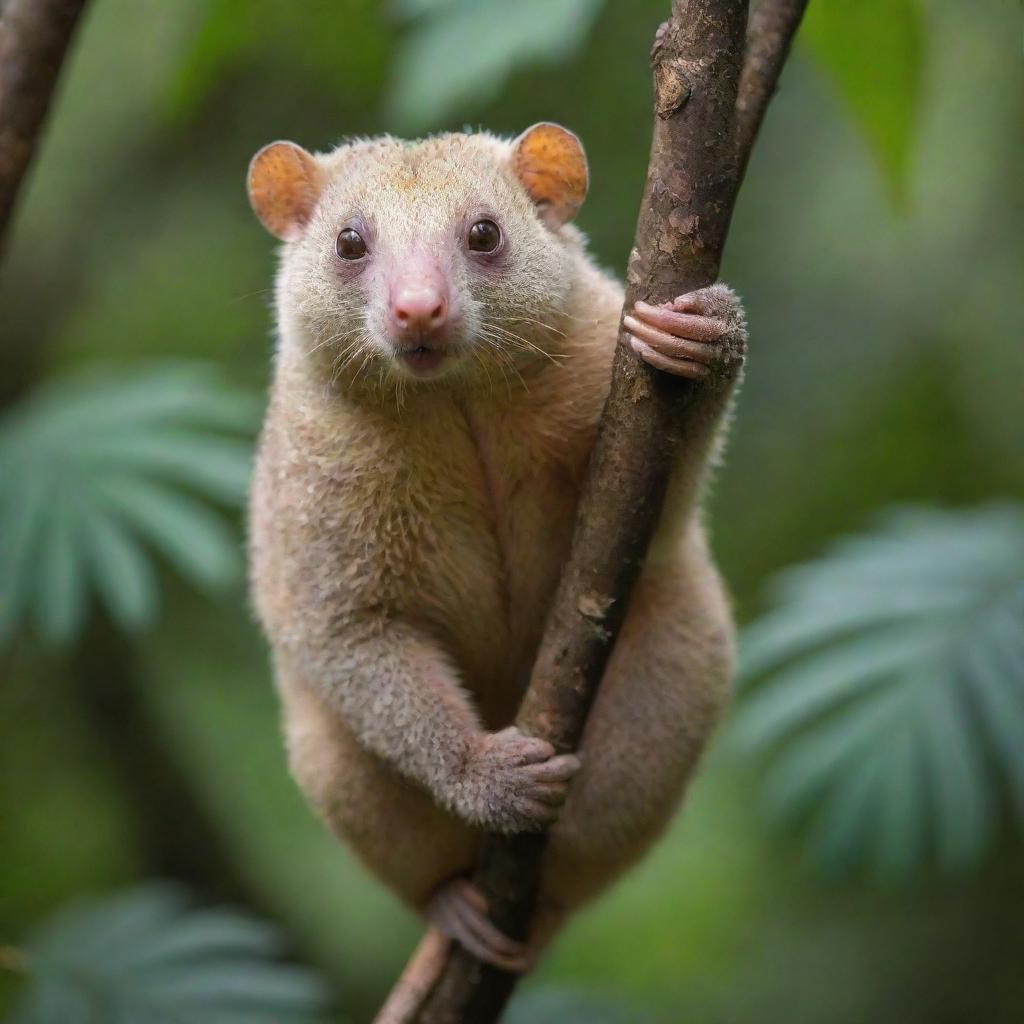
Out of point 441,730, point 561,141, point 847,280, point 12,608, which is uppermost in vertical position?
point 847,280

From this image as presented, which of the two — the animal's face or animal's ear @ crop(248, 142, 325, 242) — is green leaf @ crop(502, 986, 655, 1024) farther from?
animal's ear @ crop(248, 142, 325, 242)

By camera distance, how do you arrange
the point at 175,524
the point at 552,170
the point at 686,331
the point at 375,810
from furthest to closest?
1. the point at 175,524
2. the point at 375,810
3. the point at 552,170
4. the point at 686,331

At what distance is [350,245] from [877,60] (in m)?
1.47

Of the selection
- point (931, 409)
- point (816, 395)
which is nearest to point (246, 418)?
point (816, 395)

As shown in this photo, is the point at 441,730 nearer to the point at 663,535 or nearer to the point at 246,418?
the point at 663,535

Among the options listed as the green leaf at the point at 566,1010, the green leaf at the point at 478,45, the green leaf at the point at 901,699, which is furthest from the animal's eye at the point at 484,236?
the green leaf at the point at 566,1010

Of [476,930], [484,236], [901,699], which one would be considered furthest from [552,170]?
[901,699]

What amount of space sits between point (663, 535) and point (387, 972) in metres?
4.19

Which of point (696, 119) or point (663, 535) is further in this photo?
point (663, 535)

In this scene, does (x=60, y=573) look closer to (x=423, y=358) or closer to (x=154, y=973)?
(x=154, y=973)

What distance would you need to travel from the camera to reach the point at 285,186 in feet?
11.5

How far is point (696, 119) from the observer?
2527 mm

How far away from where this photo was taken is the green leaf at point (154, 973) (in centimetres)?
445

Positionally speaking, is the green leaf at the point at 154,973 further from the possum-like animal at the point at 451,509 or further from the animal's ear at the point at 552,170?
the animal's ear at the point at 552,170
